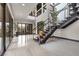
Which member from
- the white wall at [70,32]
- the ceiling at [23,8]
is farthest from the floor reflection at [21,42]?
the white wall at [70,32]

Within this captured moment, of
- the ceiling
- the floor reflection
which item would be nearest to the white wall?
the floor reflection

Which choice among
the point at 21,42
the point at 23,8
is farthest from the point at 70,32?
the point at 21,42

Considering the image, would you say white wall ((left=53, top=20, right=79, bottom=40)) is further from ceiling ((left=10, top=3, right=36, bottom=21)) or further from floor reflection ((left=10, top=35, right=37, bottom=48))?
ceiling ((left=10, top=3, right=36, bottom=21))

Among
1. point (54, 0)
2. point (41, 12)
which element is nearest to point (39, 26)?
point (41, 12)

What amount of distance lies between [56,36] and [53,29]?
0.29m

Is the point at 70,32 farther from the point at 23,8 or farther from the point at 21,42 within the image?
the point at 21,42

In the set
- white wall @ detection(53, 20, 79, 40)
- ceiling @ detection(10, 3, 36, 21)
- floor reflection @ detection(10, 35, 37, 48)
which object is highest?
ceiling @ detection(10, 3, 36, 21)

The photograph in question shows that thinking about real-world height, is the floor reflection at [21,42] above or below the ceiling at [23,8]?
below

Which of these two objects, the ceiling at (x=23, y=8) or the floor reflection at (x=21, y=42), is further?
the floor reflection at (x=21, y=42)

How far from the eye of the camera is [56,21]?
358 cm

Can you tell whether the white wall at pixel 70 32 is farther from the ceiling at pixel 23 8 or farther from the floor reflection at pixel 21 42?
the ceiling at pixel 23 8

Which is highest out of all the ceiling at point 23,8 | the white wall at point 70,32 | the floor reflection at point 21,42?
the ceiling at point 23,8

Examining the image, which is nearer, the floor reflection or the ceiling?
the ceiling

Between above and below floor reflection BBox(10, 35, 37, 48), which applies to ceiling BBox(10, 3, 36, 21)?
above
